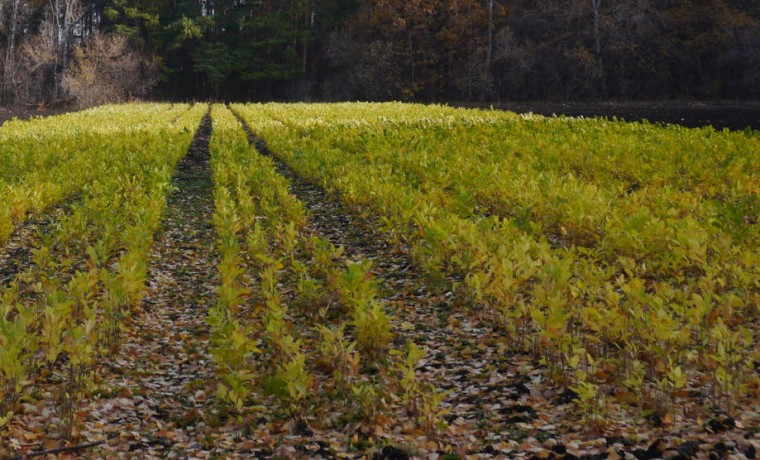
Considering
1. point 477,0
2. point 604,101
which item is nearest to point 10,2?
point 477,0

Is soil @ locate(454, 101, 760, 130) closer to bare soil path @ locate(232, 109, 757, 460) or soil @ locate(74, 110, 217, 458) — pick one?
bare soil path @ locate(232, 109, 757, 460)

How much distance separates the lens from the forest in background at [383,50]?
48719 mm

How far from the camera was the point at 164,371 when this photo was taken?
5.68 metres

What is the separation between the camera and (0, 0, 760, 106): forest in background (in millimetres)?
48719

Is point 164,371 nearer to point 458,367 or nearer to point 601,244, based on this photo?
point 458,367

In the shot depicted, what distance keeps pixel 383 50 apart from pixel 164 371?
5574 centimetres

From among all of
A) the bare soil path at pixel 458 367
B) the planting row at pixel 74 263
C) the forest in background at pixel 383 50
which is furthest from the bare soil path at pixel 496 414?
the forest in background at pixel 383 50

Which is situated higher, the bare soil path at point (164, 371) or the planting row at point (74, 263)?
the planting row at point (74, 263)

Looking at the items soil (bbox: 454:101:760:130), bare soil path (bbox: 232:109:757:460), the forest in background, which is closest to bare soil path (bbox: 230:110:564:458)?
bare soil path (bbox: 232:109:757:460)

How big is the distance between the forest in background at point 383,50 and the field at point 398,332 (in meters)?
41.4

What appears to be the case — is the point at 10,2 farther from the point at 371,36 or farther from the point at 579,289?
the point at 579,289

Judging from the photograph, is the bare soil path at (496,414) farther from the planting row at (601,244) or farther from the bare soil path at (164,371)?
the bare soil path at (164,371)

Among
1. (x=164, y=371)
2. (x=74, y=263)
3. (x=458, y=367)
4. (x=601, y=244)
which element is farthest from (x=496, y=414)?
(x=74, y=263)

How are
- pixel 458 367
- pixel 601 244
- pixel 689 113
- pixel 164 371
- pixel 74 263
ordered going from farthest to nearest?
pixel 689 113 → pixel 74 263 → pixel 601 244 → pixel 164 371 → pixel 458 367
